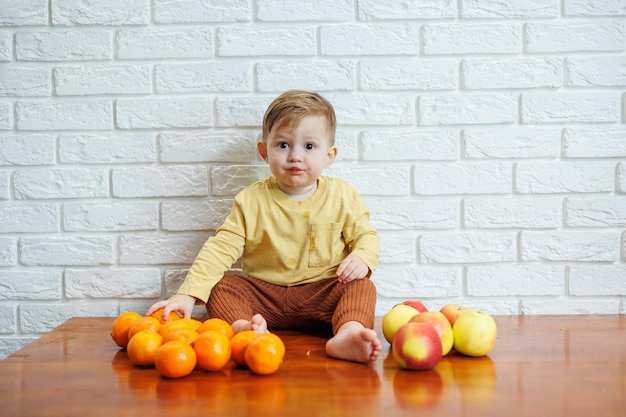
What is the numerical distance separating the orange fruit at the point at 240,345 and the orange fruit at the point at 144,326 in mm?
243

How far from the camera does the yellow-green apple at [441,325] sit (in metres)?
1.62

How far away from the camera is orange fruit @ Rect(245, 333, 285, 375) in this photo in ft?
4.92

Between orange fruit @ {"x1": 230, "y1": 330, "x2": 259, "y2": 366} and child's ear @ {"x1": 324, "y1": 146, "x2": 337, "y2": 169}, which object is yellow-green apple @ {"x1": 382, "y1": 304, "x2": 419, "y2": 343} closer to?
orange fruit @ {"x1": 230, "y1": 330, "x2": 259, "y2": 366}

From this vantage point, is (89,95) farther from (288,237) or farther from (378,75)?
(378,75)

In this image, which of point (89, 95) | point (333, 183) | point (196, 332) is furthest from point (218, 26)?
point (196, 332)

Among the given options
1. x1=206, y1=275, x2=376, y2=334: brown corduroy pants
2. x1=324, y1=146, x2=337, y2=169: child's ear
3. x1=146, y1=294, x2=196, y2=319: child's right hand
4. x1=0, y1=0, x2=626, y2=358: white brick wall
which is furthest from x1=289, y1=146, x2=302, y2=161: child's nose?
x1=146, y1=294, x2=196, y2=319: child's right hand

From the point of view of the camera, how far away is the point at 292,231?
2.04 metres

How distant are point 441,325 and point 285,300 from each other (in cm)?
56

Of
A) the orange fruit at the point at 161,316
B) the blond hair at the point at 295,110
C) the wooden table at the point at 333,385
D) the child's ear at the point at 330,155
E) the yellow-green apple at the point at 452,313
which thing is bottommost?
the wooden table at the point at 333,385

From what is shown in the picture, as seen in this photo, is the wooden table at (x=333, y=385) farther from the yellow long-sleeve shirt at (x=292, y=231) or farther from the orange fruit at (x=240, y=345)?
the yellow long-sleeve shirt at (x=292, y=231)

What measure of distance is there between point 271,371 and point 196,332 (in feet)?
0.82

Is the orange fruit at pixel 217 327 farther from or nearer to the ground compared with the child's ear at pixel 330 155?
nearer to the ground

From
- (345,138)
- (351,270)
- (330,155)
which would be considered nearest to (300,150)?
(330,155)

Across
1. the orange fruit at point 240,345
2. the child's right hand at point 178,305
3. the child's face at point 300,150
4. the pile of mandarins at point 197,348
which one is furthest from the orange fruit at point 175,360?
the child's face at point 300,150
